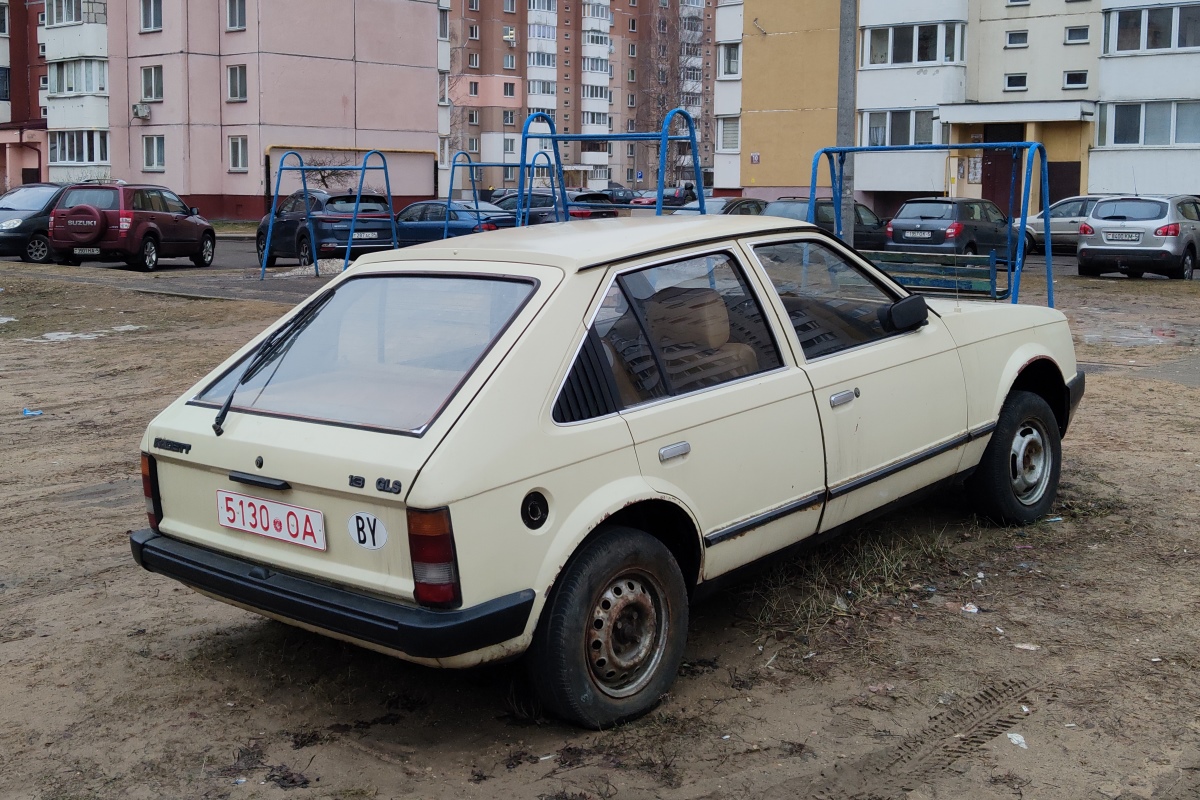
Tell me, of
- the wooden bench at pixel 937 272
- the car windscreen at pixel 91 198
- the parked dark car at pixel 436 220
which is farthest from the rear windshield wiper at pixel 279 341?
the car windscreen at pixel 91 198

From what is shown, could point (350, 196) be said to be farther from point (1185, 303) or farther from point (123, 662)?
point (123, 662)

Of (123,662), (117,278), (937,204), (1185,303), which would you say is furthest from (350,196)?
(123,662)

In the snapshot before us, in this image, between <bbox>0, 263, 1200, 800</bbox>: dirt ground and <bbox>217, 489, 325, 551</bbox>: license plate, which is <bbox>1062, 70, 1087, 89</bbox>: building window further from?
<bbox>217, 489, 325, 551</bbox>: license plate

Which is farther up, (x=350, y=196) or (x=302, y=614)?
(x=350, y=196)

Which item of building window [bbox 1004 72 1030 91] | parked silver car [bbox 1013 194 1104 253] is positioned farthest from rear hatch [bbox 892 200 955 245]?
building window [bbox 1004 72 1030 91]

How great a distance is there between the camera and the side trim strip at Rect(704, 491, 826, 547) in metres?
4.50

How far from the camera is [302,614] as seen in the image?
401 centimetres

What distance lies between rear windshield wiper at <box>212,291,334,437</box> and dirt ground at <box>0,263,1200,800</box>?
3.52 ft

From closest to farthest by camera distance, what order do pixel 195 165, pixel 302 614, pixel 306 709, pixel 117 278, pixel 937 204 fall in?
pixel 302 614 < pixel 306 709 < pixel 117 278 < pixel 937 204 < pixel 195 165

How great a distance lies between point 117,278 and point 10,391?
12.4m

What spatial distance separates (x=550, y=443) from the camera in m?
3.98

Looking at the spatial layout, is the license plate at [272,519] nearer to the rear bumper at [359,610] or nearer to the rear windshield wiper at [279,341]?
the rear bumper at [359,610]

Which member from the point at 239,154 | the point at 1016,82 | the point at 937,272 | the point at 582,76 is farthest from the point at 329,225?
the point at 582,76

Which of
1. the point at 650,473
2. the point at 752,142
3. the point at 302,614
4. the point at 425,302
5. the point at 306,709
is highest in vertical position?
the point at 752,142
